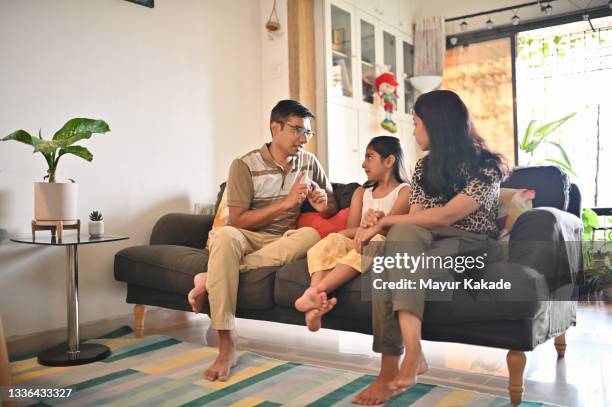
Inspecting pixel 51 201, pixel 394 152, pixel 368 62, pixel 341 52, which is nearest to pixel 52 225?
pixel 51 201

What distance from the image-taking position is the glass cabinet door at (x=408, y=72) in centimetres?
530

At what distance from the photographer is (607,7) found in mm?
4668

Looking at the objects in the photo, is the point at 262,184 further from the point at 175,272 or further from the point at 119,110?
the point at 119,110

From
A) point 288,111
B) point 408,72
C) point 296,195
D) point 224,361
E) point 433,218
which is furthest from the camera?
point 408,72

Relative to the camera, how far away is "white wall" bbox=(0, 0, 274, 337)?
2717 mm

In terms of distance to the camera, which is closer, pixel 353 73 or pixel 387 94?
pixel 353 73

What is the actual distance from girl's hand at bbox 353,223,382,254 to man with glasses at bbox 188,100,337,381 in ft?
1.17

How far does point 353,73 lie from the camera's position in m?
4.43

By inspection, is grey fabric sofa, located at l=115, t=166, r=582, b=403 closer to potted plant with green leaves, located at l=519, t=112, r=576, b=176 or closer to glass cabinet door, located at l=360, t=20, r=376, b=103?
glass cabinet door, located at l=360, t=20, r=376, b=103

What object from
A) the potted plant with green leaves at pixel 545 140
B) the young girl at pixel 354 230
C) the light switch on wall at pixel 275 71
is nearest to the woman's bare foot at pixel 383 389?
the young girl at pixel 354 230

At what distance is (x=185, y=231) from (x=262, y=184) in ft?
2.28

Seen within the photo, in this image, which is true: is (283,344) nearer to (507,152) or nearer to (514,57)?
(507,152)

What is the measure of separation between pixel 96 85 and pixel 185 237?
935mm

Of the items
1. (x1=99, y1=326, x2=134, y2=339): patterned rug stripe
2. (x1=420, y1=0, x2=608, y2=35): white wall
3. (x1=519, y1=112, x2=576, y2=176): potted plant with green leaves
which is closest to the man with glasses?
(x1=99, y1=326, x2=134, y2=339): patterned rug stripe
